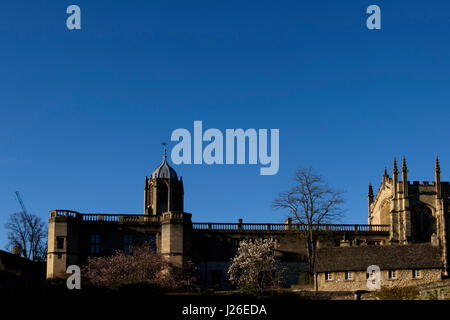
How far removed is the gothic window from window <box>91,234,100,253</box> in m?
32.7

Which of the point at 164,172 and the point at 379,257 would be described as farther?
the point at 164,172

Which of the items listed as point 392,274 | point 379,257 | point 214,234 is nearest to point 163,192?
point 214,234

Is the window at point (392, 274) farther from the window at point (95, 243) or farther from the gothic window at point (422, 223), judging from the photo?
the window at point (95, 243)

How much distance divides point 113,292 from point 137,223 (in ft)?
77.9

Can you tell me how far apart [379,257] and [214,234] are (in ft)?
61.0

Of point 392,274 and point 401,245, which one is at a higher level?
point 401,245

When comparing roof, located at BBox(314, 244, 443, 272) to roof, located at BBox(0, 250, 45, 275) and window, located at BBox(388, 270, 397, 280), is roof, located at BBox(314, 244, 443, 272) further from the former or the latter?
roof, located at BBox(0, 250, 45, 275)

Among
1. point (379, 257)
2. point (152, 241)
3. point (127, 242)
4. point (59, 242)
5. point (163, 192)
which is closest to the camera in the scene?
point (379, 257)

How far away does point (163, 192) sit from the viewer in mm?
98125

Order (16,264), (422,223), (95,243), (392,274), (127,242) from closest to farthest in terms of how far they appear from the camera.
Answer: (392,274)
(16,264)
(95,243)
(127,242)
(422,223)

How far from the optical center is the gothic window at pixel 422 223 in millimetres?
87812

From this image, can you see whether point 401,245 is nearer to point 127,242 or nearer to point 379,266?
point 379,266

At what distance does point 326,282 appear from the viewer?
235 feet

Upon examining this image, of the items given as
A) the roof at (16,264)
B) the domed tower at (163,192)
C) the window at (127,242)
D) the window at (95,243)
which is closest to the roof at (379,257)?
the window at (127,242)
